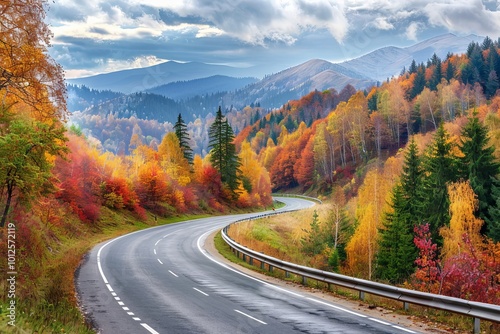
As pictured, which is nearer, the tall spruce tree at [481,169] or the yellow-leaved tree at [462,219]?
the yellow-leaved tree at [462,219]

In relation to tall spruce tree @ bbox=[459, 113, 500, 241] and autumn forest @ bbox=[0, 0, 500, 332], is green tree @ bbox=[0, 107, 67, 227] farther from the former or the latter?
tall spruce tree @ bbox=[459, 113, 500, 241]

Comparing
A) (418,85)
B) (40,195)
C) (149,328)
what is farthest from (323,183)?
(149,328)

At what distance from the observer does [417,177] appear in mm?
46781

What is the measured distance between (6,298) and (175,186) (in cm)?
5166

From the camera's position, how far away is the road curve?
40.2 ft

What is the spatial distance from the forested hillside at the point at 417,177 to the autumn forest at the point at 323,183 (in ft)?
0.54

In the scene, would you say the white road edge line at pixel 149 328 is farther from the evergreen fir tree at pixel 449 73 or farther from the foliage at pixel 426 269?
the evergreen fir tree at pixel 449 73

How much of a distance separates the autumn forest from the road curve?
5.30 feet

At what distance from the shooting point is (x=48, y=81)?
54.4 ft

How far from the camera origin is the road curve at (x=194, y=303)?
1224 cm

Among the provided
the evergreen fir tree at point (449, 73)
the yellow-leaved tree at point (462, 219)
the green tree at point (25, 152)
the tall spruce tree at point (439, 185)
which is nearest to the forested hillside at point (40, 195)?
the green tree at point (25, 152)

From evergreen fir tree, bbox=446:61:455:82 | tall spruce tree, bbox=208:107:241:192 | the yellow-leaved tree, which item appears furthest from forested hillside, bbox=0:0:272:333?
evergreen fir tree, bbox=446:61:455:82

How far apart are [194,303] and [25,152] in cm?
853

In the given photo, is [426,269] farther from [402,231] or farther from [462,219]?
[402,231]
